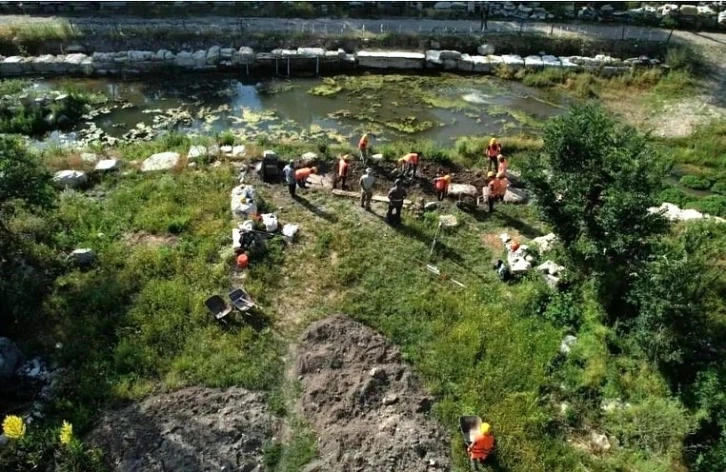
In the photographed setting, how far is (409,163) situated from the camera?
17.5m

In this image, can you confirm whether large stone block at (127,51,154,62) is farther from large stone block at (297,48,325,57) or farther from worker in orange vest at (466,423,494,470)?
worker in orange vest at (466,423,494,470)

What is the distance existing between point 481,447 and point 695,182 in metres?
13.3

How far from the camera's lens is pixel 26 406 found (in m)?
10.7

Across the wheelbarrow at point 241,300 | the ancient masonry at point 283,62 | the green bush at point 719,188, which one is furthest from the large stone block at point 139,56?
the green bush at point 719,188

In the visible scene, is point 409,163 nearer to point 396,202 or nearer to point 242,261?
point 396,202

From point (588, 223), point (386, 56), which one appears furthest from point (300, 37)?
point (588, 223)

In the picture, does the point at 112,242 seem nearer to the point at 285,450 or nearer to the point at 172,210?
the point at 172,210

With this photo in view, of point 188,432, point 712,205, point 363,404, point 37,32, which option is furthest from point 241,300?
point 37,32

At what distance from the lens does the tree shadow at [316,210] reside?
51.9ft

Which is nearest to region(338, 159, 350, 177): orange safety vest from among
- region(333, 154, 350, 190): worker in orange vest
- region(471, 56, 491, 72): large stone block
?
region(333, 154, 350, 190): worker in orange vest

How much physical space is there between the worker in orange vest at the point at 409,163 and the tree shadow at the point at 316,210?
305cm

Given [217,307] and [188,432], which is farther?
[217,307]

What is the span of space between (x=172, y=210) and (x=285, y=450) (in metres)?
7.92

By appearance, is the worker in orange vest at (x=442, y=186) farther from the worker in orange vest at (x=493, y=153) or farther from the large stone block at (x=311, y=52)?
the large stone block at (x=311, y=52)
